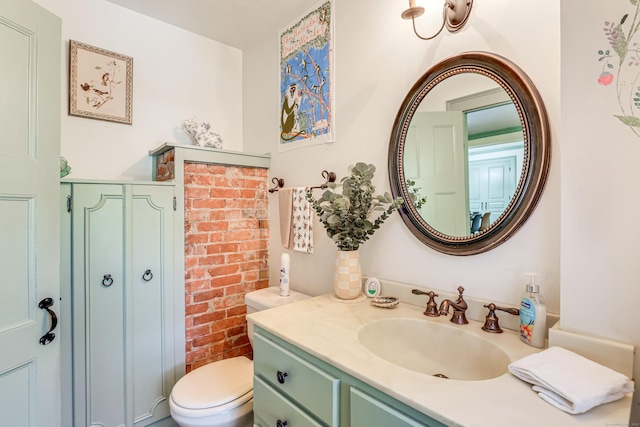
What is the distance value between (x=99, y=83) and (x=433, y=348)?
7.62ft

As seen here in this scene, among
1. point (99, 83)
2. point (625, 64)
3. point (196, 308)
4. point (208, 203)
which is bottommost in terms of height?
point (196, 308)

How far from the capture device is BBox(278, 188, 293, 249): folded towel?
1.93 meters

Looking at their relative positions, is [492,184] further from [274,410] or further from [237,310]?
[237,310]

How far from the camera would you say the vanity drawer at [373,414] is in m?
0.71

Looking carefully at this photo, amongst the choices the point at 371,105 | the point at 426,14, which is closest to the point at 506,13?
Result: the point at 426,14

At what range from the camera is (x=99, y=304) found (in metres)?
1.62

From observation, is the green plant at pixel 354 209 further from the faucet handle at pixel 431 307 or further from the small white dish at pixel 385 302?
the faucet handle at pixel 431 307

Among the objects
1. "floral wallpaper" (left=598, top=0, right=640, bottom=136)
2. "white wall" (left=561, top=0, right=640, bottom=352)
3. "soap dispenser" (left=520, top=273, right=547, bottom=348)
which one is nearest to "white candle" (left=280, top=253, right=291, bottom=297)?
"soap dispenser" (left=520, top=273, right=547, bottom=348)

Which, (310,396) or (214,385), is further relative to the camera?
(214,385)

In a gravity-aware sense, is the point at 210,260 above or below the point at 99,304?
above

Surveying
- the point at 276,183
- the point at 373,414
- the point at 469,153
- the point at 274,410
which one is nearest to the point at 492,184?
the point at 469,153

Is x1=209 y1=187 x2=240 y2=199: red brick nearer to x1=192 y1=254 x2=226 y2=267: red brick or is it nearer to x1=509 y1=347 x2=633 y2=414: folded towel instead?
x1=192 y1=254 x2=226 y2=267: red brick

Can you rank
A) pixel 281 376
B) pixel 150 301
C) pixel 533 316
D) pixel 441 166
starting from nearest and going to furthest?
pixel 533 316, pixel 281 376, pixel 441 166, pixel 150 301

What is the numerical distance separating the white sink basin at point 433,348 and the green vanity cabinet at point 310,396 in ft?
0.73
